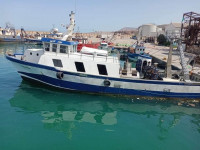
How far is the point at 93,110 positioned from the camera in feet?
40.1

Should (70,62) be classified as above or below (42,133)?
above

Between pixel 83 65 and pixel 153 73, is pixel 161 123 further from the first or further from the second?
pixel 83 65

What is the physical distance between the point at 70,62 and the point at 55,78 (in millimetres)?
1750

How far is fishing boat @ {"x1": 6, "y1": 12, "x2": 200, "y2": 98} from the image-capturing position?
1363 cm

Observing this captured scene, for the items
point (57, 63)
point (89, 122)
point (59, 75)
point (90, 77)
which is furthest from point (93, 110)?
point (57, 63)

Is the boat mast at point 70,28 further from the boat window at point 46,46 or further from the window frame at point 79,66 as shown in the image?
the window frame at point 79,66

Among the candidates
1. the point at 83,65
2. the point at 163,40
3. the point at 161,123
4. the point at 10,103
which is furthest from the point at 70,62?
the point at 163,40

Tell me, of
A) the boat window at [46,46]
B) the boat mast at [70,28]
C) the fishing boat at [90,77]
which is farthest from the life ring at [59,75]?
the boat mast at [70,28]

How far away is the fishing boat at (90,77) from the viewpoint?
537 inches

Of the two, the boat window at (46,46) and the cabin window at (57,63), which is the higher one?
the boat window at (46,46)

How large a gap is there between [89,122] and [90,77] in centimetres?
403

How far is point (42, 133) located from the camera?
29.8 feet

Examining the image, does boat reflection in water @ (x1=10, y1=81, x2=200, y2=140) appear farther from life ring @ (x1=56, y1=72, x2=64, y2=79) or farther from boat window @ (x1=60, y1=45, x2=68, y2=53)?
boat window @ (x1=60, y1=45, x2=68, y2=53)

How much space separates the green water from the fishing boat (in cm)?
74
